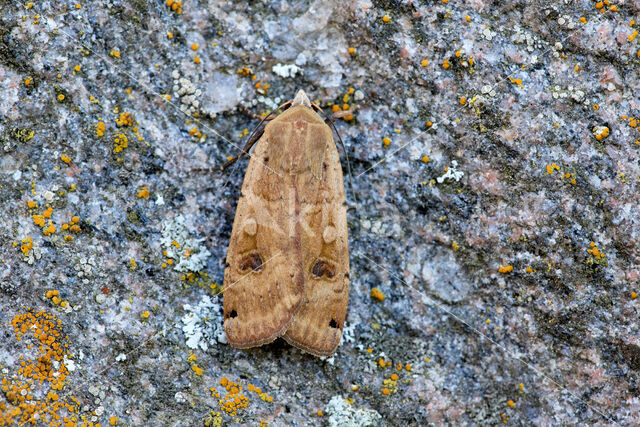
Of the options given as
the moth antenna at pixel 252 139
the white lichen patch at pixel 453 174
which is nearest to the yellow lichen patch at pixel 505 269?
the white lichen patch at pixel 453 174

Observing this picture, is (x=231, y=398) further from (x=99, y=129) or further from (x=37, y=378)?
(x=99, y=129)

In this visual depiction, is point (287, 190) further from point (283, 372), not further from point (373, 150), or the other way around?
point (283, 372)

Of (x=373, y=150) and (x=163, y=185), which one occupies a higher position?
(x=373, y=150)

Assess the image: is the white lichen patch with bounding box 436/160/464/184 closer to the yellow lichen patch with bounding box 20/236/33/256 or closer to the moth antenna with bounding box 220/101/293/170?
the moth antenna with bounding box 220/101/293/170

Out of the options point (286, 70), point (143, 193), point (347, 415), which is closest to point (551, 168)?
point (286, 70)

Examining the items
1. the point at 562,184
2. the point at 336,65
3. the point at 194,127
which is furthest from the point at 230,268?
the point at 562,184

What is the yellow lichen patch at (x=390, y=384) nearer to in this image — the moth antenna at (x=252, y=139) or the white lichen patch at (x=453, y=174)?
the white lichen patch at (x=453, y=174)

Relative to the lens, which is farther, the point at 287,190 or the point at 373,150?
the point at 373,150
